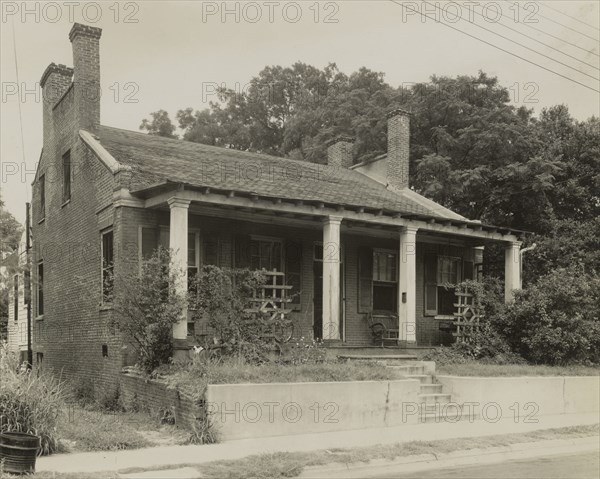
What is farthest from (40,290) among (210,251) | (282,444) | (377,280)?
(282,444)

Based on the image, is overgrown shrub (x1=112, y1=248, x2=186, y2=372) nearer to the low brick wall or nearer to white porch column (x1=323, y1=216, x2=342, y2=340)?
the low brick wall

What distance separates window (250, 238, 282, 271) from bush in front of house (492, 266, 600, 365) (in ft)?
19.2

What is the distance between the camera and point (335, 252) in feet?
50.5

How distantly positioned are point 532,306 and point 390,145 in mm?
8652

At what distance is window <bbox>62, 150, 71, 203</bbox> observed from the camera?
18.2 m

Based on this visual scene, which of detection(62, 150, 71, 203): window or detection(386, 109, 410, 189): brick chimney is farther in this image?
detection(386, 109, 410, 189): brick chimney

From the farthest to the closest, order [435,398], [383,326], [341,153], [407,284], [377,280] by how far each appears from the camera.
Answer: [341,153] → [377,280] → [383,326] → [407,284] → [435,398]

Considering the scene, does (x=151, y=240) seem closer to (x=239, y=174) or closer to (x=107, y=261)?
(x=107, y=261)

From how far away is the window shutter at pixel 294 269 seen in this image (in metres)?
17.3

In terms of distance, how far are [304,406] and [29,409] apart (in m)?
4.32

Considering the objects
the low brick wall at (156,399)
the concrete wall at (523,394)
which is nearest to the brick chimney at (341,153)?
the concrete wall at (523,394)

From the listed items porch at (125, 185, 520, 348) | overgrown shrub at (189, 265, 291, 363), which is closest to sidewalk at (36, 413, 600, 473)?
overgrown shrub at (189, 265, 291, 363)

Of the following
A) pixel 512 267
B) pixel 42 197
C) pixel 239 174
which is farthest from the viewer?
pixel 42 197

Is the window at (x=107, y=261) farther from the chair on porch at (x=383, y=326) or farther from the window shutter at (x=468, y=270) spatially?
the window shutter at (x=468, y=270)
